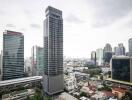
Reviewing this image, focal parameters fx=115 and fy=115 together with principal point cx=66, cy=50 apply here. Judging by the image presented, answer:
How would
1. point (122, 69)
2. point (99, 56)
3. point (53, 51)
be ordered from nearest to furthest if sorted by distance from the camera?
point (53, 51) → point (122, 69) → point (99, 56)

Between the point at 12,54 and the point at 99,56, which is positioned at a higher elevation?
the point at 12,54

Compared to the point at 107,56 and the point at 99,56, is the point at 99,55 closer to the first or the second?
the point at 99,56

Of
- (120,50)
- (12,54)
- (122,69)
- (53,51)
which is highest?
(120,50)

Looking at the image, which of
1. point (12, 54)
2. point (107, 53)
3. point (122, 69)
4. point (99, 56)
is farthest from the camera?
point (99, 56)

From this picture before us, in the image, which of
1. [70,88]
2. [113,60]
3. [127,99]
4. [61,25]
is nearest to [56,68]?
[70,88]

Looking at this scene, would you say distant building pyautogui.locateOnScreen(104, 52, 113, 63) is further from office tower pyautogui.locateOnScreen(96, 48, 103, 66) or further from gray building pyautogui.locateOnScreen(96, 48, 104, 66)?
office tower pyautogui.locateOnScreen(96, 48, 103, 66)

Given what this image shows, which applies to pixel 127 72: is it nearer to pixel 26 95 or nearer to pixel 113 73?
pixel 113 73

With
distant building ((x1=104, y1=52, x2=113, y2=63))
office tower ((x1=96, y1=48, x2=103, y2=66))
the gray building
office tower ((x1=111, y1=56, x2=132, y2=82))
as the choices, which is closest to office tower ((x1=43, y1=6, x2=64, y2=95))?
office tower ((x1=111, y1=56, x2=132, y2=82))

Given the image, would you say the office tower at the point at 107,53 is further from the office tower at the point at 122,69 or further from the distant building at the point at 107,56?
the office tower at the point at 122,69

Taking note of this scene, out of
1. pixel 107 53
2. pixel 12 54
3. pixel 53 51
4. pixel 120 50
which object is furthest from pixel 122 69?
pixel 107 53
